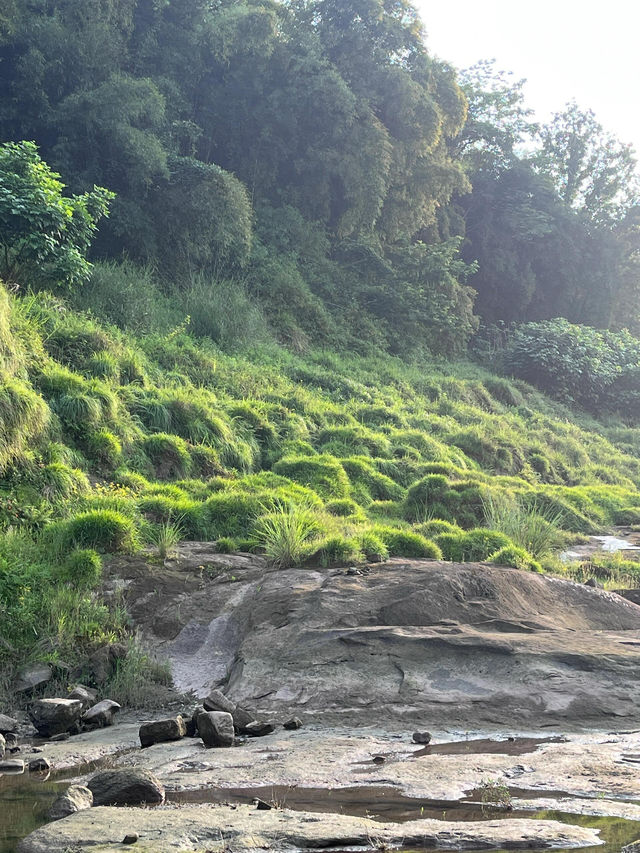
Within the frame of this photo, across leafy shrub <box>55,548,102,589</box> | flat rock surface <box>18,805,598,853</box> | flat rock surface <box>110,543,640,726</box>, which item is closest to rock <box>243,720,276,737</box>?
flat rock surface <box>110,543,640,726</box>

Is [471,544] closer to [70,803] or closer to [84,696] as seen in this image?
[84,696]

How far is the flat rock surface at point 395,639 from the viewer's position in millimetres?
6137

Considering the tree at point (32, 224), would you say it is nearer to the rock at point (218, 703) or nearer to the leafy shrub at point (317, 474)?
the leafy shrub at point (317, 474)

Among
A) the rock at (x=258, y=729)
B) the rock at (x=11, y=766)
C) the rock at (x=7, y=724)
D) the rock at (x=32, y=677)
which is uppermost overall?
the rock at (x=258, y=729)

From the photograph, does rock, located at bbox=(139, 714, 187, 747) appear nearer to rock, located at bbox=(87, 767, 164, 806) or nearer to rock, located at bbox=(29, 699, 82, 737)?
rock, located at bbox=(29, 699, 82, 737)

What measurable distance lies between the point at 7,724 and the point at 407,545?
4929 millimetres

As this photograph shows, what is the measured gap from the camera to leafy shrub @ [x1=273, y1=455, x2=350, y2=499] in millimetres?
12750

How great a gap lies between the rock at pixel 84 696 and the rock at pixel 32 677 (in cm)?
29

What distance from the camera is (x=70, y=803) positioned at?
4.17 meters

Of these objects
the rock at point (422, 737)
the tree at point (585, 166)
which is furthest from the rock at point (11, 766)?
the tree at point (585, 166)

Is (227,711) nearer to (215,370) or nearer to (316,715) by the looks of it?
(316,715)

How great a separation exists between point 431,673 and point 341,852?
2.93 meters

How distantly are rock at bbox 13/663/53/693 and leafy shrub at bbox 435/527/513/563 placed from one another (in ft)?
16.2

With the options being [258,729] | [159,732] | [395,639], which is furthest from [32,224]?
[258,729]
